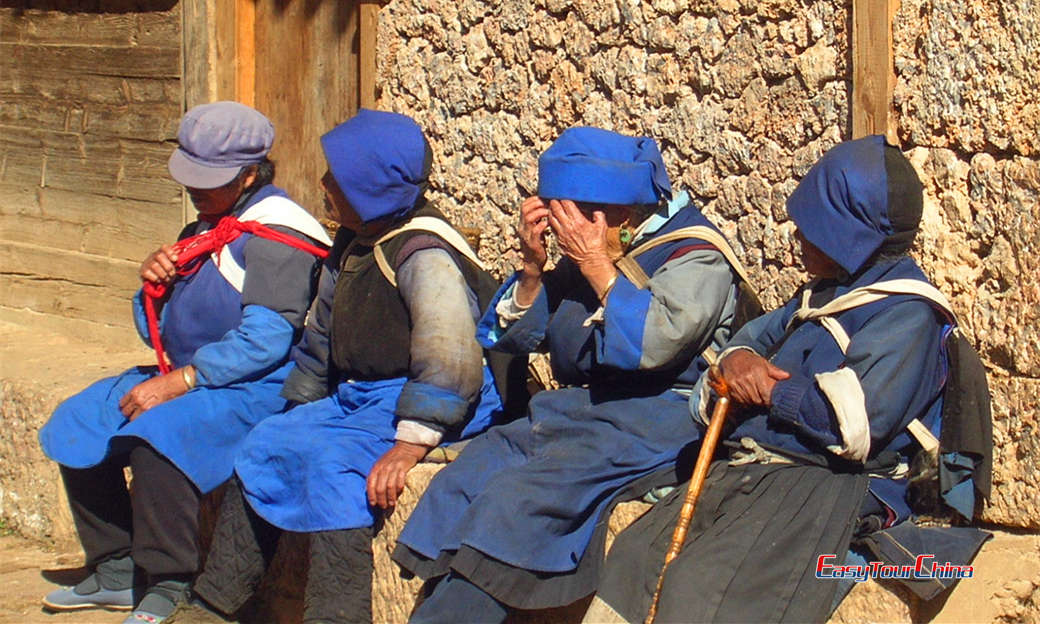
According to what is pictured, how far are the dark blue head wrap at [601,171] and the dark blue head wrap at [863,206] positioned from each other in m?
0.49

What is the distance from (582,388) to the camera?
3.57 metres

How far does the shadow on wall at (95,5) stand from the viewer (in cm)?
620

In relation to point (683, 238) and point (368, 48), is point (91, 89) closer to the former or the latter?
point (368, 48)

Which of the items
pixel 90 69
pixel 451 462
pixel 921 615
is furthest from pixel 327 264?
pixel 90 69

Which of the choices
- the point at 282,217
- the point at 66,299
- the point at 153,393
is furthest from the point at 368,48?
the point at 66,299

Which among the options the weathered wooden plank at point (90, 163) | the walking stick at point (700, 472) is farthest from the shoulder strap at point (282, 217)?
the weathered wooden plank at point (90, 163)

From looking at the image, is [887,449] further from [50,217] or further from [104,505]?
[50,217]

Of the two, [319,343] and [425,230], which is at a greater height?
[425,230]

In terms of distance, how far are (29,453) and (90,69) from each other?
2065mm

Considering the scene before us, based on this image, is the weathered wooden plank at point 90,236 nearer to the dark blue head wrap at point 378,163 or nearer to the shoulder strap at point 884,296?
the dark blue head wrap at point 378,163

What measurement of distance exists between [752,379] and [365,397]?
135cm

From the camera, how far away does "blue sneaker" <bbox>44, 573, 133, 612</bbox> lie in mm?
4383

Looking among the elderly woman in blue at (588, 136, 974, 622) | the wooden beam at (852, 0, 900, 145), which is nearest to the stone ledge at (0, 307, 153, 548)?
the elderly woman in blue at (588, 136, 974, 622)

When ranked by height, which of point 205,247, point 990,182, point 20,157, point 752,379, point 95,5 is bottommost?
point 20,157
